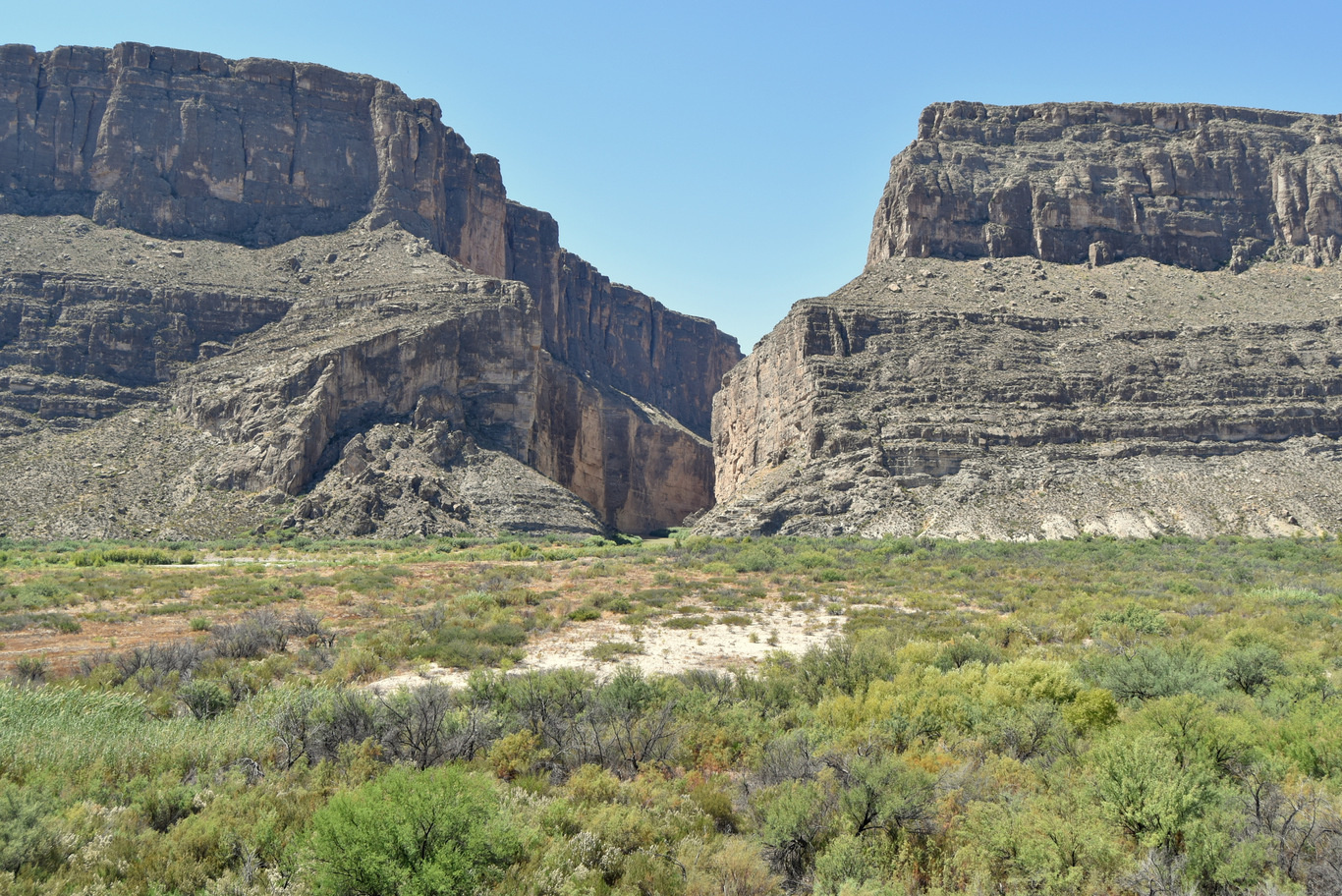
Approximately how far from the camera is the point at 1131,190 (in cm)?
7525

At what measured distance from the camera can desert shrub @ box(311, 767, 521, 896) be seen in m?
6.14

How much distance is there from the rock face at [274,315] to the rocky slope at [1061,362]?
18341 millimetres

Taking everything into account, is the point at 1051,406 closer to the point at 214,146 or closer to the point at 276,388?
the point at 276,388

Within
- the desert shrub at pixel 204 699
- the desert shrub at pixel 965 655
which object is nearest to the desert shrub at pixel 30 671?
the desert shrub at pixel 204 699

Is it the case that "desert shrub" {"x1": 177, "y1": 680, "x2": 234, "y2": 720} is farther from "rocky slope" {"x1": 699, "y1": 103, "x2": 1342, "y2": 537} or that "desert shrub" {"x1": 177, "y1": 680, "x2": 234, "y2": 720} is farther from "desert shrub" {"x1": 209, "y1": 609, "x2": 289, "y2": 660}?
"rocky slope" {"x1": 699, "y1": 103, "x2": 1342, "y2": 537}

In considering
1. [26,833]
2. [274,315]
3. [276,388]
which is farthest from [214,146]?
[26,833]

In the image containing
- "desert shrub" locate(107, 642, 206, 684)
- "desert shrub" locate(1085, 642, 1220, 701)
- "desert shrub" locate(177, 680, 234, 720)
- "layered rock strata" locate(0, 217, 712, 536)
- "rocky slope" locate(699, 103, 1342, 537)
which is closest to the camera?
"desert shrub" locate(177, 680, 234, 720)

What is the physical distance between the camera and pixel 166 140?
79125mm

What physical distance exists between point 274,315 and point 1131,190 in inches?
2858

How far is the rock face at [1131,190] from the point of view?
241ft

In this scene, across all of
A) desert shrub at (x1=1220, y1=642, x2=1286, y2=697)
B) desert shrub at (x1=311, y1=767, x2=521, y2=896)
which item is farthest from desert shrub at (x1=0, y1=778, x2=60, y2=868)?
desert shrub at (x1=1220, y1=642, x2=1286, y2=697)

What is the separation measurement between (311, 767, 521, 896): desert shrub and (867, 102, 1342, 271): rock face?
73.5 meters

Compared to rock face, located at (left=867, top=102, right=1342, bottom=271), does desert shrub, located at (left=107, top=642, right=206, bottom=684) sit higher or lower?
lower

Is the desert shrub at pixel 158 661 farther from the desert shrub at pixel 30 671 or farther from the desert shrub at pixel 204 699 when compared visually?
the desert shrub at pixel 204 699
